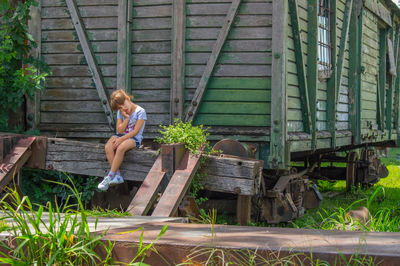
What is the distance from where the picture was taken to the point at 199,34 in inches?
287

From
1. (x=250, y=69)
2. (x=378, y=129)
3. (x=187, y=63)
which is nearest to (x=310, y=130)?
(x=250, y=69)

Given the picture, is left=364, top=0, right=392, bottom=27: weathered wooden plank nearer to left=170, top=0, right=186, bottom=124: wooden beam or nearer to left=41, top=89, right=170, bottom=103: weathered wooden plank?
left=170, top=0, right=186, bottom=124: wooden beam

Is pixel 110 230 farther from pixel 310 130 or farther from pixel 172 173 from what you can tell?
pixel 310 130

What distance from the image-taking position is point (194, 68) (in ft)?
24.0

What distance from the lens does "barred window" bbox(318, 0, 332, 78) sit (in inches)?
354

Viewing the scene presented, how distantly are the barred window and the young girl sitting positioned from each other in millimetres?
3849

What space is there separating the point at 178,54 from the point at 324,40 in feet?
10.2

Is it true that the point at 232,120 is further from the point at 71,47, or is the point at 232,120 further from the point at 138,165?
the point at 71,47

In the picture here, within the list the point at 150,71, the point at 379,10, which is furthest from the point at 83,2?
the point at 379,10

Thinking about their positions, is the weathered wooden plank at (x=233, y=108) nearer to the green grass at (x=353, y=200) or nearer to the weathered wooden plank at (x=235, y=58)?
the weathered wooden plank at (x=235, y=58)

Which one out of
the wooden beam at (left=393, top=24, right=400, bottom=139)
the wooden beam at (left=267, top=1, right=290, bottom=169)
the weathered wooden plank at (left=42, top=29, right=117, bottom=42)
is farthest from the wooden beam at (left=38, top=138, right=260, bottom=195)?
the wooden beam at (left=393, top=24, right=400, bottom=139)

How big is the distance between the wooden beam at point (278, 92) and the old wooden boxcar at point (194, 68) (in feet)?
0.04

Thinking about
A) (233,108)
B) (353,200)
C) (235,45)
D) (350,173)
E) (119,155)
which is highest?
(235,45)

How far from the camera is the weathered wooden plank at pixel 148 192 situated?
451 cm
